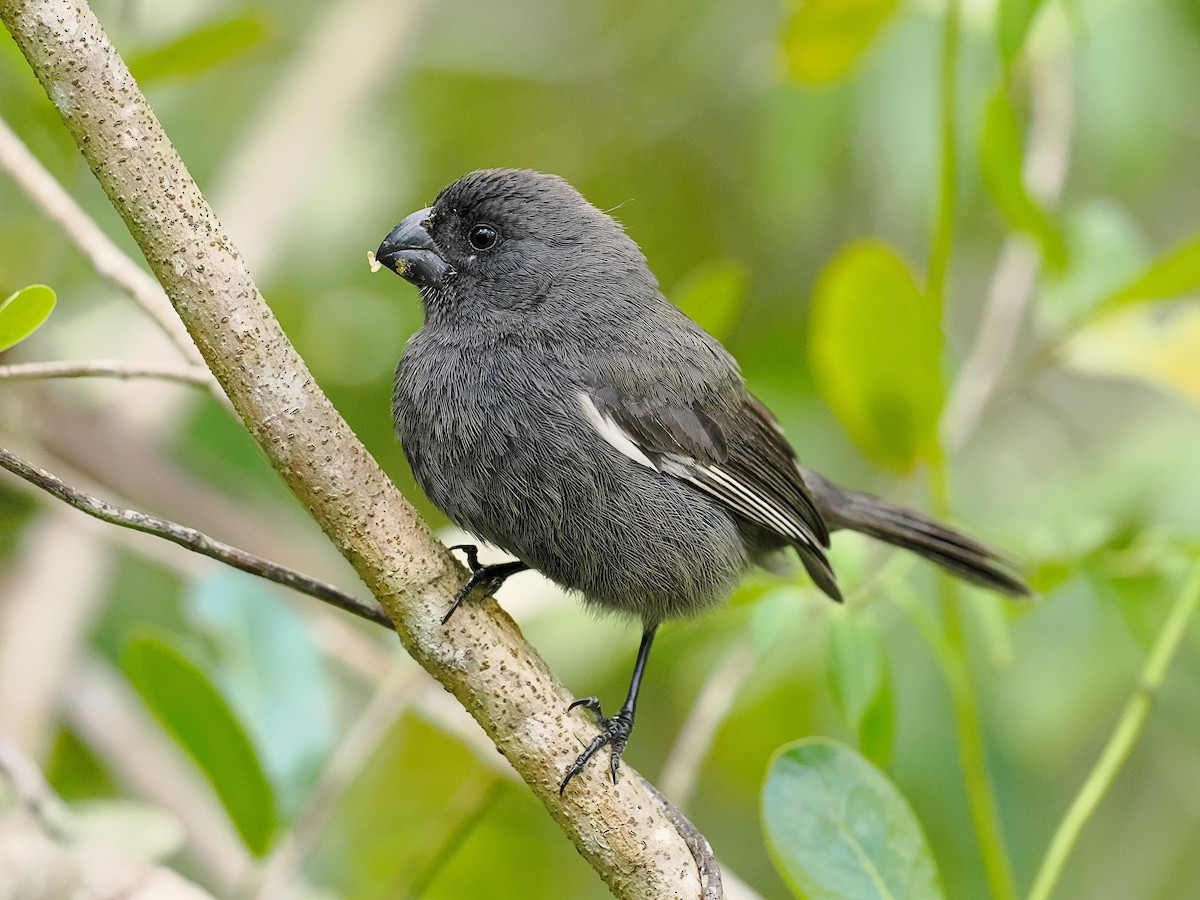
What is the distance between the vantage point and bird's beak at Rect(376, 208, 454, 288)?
3363mm

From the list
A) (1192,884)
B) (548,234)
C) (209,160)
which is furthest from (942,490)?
(209,160)

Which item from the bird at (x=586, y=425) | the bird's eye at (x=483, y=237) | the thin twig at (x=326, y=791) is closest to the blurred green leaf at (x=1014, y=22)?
the bird at (x=586, y=425)

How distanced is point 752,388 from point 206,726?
2621 millimetres

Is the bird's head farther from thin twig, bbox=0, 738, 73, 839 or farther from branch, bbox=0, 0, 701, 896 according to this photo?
thin twig, bbox=0, 738, 73, 839

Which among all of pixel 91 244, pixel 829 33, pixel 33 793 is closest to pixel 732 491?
pixel 829 33

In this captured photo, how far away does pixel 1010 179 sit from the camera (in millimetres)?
3008

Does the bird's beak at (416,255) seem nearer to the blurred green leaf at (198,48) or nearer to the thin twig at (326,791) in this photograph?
the blurred green leaf at (198,48)

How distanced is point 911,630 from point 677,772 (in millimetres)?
1226

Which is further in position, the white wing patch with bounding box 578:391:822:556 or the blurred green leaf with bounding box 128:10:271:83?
the white wing patch with bounding box 578:391:822:556

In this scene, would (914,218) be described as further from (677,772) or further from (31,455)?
(31,455)

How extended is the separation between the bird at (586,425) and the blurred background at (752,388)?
7.5 inches

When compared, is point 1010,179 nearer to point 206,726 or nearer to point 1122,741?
point 1122,741

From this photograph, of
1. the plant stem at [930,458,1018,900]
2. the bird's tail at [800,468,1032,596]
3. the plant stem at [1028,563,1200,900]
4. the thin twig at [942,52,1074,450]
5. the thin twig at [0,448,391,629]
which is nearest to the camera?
the thin twig at [0,448,391,629]

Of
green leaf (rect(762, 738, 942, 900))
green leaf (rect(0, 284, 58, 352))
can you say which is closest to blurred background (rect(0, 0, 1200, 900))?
green leaf (rect(762, 738, 942, 900))
